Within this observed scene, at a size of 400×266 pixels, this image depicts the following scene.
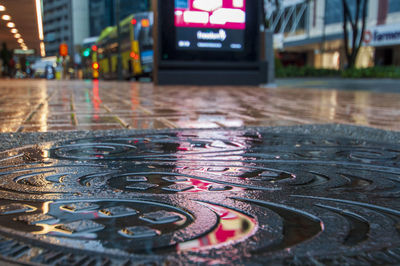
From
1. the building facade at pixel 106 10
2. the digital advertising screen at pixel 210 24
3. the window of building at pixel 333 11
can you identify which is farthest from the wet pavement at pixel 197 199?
the building facade at pixel 106 10

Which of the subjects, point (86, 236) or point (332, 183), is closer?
point (86, 236)

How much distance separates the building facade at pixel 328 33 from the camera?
30.7 metres

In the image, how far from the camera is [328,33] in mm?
37281

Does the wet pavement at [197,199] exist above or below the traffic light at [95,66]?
below

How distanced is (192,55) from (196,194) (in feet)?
42.4

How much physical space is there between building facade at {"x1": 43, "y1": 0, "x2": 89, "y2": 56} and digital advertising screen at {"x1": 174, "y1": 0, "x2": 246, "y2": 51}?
81.9 meters

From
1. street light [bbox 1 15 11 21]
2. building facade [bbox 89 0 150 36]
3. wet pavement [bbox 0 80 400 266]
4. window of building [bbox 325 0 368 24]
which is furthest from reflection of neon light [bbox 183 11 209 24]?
building facade [bbox 89 0 150 36]

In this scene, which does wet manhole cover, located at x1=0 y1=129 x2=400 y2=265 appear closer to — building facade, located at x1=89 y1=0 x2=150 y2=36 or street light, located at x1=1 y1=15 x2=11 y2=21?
street light, located at x1=1 y1=15 x2=11 y2=21

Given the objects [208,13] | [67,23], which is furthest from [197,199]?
[67,23]

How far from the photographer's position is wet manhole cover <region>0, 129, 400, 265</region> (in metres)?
1.11

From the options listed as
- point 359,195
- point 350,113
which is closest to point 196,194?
point 359,195

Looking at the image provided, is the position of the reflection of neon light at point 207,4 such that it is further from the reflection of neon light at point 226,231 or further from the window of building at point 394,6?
the window of building at point 394,6

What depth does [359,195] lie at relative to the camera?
168 centimetres

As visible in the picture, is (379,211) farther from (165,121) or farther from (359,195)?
(165,121)
